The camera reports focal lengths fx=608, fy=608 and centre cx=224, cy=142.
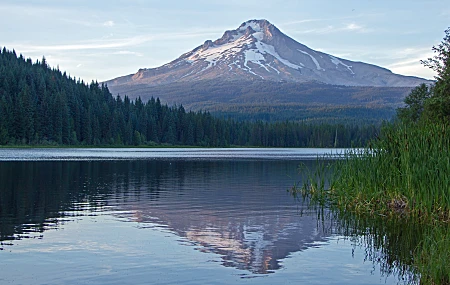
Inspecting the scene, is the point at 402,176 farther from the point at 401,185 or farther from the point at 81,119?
the point at 81,119

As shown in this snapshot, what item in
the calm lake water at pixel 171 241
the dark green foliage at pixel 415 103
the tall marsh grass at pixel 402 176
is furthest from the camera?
the dark green foliage at pixel 415 103

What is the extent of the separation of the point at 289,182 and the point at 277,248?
80.3ft

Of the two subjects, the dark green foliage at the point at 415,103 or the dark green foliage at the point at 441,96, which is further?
the dark green foliage at the point at 415,103

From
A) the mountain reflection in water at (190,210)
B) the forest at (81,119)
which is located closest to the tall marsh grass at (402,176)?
the mountain reflection in water at (190,210)

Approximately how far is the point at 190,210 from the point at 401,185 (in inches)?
354

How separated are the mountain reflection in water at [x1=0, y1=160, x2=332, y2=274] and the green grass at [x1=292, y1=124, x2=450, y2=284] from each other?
228 centimetres

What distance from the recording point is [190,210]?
26625mm

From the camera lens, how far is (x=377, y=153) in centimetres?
2594


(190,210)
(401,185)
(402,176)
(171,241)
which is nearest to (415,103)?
(402,176)

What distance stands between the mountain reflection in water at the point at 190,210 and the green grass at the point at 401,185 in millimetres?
2278

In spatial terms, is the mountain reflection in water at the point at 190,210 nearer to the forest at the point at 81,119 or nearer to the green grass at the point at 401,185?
the green grass at the point at 401,185

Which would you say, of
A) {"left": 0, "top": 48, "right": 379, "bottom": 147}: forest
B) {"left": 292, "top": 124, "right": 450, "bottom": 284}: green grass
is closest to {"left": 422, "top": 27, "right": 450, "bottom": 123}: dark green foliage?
{"left": 292, "top": 124, "right": 450, "bottom": 284}: green grass

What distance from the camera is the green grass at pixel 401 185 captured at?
68.8 feet

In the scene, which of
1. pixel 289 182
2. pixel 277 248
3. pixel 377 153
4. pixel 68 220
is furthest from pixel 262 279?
pixel 289 182
